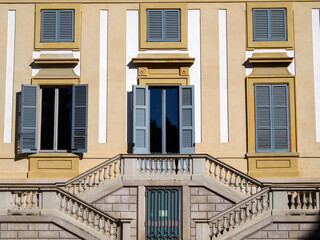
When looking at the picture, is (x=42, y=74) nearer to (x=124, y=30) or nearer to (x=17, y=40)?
(x=17, y=40)

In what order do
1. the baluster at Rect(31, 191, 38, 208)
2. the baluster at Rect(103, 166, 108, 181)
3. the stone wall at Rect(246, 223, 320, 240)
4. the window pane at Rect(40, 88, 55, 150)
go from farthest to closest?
the window pane at Rect(40, 88, 55, 150)
the baluster at Rect(103, 166, 108, 181)
the baluster at Rect(31, 191, 38, 208)
the stone wall at Rect(246, 223, 320, 240)

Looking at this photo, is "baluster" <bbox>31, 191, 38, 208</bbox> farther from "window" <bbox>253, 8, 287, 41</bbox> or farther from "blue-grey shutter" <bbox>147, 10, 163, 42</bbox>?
"window" <bbox>253, 8, 287, 41</bbox>

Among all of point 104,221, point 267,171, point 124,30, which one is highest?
point 124,30

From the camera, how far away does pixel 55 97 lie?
19.5 m

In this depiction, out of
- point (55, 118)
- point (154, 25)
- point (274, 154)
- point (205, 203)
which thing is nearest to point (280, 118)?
point (274, 154)

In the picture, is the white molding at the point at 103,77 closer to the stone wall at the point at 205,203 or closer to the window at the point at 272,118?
the stone wall at the point at 205,203

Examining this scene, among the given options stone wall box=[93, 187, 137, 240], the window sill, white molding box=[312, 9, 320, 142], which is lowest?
stone wall box=[93, 187, 137, 240]

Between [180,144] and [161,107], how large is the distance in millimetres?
1267

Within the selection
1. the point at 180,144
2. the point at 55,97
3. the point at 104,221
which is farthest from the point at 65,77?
the point at 104,221

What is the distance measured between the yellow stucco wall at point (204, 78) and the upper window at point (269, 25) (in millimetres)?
189

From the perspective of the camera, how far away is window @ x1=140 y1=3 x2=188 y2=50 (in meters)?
19.5

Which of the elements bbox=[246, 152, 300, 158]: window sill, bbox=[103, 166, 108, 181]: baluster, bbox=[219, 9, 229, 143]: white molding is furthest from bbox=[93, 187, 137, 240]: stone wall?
bbox=[246, 152, 300, 158]: window sill

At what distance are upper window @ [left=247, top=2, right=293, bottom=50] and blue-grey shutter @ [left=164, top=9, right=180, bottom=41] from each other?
2.06 m

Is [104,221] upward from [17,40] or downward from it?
downward
